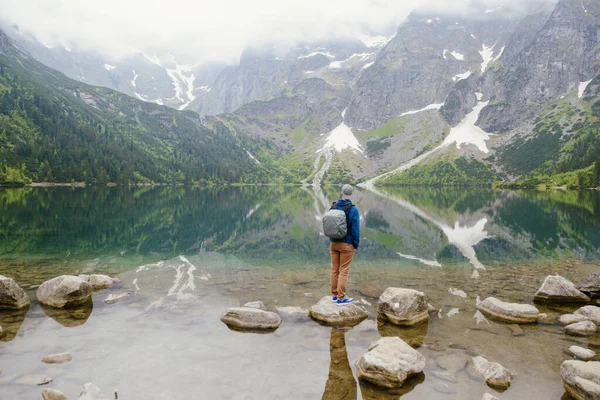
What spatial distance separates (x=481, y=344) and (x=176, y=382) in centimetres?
1001

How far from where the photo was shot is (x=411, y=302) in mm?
14789

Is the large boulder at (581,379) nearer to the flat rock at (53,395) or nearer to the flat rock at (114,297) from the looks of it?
the flat rock at (53,395)

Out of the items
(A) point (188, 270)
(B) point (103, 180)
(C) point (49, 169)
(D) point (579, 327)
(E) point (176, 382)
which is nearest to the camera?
(E) point (176, 382)

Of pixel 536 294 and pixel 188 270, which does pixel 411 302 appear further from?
pixel 188 270

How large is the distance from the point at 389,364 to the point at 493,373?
291cm

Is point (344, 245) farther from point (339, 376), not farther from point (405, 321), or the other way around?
point (339, 376)

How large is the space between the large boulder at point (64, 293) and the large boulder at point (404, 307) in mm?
13424

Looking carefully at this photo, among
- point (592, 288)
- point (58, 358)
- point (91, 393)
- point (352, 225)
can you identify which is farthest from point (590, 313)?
point (58, 358)

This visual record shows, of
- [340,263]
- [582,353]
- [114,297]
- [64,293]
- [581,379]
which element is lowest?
[114,297]

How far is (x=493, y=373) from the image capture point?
9.95 meters

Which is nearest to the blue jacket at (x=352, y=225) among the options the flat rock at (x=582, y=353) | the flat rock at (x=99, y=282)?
the flat rock at (x=582, y=353)

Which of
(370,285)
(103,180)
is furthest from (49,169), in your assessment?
(370,285)

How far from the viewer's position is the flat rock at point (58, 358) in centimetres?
1054

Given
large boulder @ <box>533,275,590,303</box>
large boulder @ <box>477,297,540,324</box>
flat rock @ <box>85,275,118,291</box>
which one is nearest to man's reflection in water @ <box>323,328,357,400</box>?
large boulder @ <box>477,297,540,324</box>
